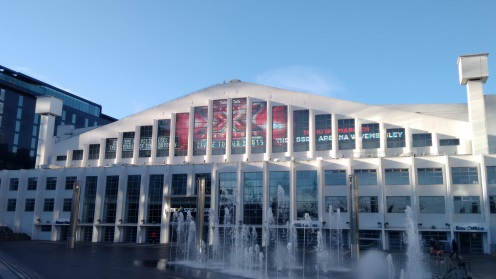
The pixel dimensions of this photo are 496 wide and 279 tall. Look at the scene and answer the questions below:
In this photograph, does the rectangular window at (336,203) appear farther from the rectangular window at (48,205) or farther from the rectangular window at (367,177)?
the rectangular window at (48,205)

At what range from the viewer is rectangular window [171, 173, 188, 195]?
160 feet

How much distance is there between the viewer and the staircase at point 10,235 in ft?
162

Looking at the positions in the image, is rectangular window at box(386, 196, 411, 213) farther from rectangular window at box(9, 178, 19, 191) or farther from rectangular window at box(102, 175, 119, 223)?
rectangular window at box(9, 178, 19, 191)

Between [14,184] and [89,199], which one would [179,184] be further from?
[14,184]

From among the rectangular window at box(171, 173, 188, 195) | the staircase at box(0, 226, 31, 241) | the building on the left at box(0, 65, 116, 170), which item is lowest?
the staircase at box(0, 226, 31, 241)

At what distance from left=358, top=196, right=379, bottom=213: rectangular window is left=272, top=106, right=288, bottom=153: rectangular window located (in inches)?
426

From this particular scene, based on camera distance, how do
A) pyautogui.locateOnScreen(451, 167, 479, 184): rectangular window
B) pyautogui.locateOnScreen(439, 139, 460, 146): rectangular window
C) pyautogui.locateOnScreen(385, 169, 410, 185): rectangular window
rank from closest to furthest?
1. pyautogui.locateOnScreen(451, 167, 479, 184): rectangular window
2. pyautogui.locateOnScreen(385, 169, 410, 185): rectangular window
3. pyautogui.locateOnScreen(439, 139, 460, 146): rectangular window

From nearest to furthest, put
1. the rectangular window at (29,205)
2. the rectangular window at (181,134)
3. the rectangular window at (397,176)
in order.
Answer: the rectangular window at (397,176), the rectangular window at (181,134), the rectangular window at (29,205)

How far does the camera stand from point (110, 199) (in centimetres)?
5169

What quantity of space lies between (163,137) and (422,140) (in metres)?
30.9

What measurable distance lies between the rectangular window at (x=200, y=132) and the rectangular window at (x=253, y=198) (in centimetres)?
821

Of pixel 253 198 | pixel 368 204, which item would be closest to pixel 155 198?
pixel 253 198

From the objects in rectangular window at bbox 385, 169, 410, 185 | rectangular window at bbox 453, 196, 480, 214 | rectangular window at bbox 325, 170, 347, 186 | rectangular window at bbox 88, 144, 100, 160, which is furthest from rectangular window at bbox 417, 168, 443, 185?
rectangular window at bbox 88, 144, 100, 160

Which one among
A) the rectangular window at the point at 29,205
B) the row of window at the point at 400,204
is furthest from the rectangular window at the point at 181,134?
the rectangular window at the point at 29,205
